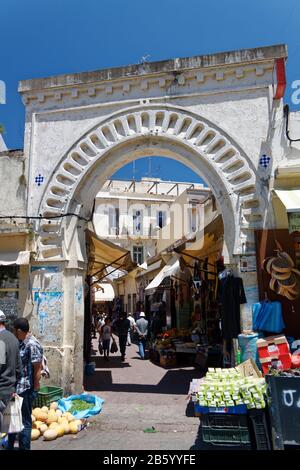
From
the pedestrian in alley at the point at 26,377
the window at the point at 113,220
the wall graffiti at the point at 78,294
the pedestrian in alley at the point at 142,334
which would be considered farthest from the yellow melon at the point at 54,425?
the window at the point at 113,220

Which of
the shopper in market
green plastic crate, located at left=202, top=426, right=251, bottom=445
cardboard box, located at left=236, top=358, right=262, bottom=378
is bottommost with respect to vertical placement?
green plastic crate, located at left=202, top=426, right=251, bottom=445

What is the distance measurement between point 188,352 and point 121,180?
907 inches

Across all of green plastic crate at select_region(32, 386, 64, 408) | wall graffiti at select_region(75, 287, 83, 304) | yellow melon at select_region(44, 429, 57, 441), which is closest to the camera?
yellow melon at select_region(44, 429, 57, 441)

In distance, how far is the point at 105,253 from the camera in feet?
39.0

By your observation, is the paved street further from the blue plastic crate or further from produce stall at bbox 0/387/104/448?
the blue plastic crate

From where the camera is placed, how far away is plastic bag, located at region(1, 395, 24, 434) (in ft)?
15.1

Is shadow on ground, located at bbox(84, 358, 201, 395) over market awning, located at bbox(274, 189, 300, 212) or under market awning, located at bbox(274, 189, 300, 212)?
under

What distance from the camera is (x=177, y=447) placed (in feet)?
17.8

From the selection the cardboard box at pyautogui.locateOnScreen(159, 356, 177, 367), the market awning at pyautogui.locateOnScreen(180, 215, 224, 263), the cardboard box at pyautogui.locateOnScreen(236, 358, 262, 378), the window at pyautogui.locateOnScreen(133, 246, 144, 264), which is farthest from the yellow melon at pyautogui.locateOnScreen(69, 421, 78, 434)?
the window at pyautogui.locateOnScreen(133, 246, 144, 264)

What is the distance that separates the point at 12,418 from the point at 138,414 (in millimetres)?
2917

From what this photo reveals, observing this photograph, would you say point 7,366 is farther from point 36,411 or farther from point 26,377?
point 36,411

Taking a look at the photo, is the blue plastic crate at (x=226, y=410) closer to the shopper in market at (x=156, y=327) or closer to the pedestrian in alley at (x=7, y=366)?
the pedestrian in alley at (x=7, y=366)

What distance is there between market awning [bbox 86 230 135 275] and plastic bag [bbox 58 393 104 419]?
373 cm

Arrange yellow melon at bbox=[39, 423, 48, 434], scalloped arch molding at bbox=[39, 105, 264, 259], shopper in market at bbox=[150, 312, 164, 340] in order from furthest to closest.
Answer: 1. shopper in market at bbox=[150, 312, 164, 340]
2. scalloped arch molding at bbox=[39, 105, 264, 259]
3. yellow melon at bbox=[39, 423, 48, 434]
